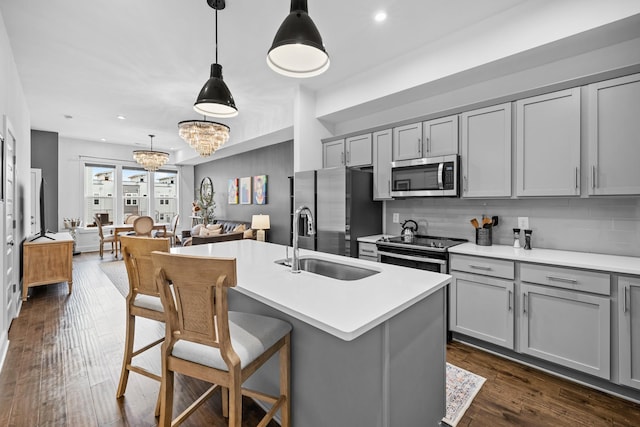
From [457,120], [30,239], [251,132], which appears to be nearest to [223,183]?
[251,132]

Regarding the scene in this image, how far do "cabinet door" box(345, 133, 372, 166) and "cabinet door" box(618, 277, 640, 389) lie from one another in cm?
255

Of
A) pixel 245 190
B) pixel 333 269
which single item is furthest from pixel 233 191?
pixel 333 269

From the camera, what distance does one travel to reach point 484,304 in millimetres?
2545

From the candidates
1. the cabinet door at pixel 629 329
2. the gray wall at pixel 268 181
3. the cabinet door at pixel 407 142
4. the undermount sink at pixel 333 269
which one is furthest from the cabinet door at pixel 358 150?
the cabinet door at pixel 629 329

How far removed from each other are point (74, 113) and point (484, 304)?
6991 millimetres

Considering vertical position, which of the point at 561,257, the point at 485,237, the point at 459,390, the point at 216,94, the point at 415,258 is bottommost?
the point at 459,390

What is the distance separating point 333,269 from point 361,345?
2.88ft

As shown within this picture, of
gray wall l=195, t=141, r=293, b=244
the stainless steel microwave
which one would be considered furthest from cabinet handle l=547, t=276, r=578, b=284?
gray wall l=195, t=141, r=293, b=244

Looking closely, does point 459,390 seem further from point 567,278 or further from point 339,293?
point 339,293

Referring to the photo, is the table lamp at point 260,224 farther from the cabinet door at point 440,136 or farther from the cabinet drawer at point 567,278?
the cabinet drawer at point 567,278

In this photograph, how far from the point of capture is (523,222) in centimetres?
284

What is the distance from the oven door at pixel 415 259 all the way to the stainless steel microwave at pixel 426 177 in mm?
657

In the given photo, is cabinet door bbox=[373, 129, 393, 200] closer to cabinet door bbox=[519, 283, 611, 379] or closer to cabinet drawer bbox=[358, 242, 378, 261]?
cabinet drawer bbox=[358, 242, 378, 261]

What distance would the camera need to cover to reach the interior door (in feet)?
9.14
